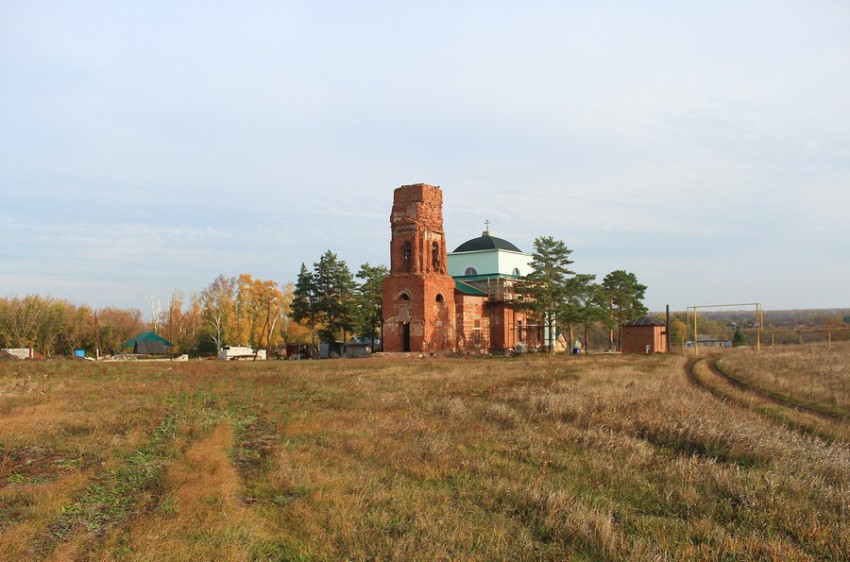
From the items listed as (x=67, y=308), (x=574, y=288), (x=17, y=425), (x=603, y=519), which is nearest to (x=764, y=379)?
(x=603, y=519)

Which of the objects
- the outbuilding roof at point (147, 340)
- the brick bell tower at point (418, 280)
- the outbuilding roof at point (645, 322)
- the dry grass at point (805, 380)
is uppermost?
the brick bell tower at point (418, 280)

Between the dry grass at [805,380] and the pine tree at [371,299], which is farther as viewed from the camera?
the pine tree at [371,299]

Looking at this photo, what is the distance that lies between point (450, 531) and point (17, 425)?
9143mm

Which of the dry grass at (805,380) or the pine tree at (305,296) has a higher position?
the pine tree at (305,296)

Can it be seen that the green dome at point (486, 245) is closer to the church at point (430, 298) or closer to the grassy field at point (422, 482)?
the church at point (430, 298)

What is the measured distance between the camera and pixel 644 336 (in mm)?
46469

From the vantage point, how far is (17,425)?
35.0ft

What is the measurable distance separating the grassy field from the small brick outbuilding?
3452 centimetres

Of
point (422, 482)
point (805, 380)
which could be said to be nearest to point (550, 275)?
point (805, 380)

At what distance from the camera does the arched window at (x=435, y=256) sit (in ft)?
129

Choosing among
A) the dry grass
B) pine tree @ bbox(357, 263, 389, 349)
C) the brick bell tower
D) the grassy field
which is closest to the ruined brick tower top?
the brick bell tower

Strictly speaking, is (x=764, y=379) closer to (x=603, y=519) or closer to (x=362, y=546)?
(x=603, y=519)

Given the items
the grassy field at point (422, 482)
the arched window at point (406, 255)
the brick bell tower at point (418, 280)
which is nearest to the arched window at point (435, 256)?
the brick bell tower at point (418, 280)

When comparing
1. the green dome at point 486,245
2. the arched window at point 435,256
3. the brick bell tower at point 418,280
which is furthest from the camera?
the green dome at point 486,245
